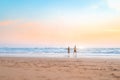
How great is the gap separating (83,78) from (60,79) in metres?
1.17

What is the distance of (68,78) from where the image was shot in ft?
29.7

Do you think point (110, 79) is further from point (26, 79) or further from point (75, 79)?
point (26, 79)

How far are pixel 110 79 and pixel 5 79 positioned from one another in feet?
15.5

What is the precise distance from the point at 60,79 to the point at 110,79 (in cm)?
230

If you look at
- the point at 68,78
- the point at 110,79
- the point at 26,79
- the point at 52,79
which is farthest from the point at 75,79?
the point at 26,79

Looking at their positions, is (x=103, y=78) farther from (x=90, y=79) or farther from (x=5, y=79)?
(x=5, y=79)

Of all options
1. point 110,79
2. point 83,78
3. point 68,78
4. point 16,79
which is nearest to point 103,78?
point 110,79

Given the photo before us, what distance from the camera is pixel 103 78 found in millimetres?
9102

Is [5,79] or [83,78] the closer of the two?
[5,79]

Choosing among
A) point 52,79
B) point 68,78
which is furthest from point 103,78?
point 52,79

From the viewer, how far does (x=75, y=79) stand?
29.1 ft

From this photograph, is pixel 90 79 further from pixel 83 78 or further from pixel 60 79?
pixel 60 79

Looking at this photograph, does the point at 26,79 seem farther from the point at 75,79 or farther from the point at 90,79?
the point at 90,79

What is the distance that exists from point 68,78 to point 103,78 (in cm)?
164
